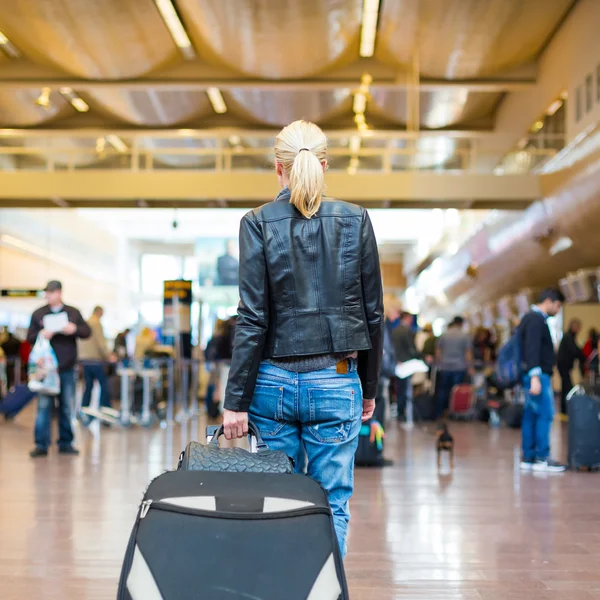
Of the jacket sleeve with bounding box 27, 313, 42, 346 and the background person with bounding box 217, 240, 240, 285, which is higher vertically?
the background person with bounding box 217, 240, 240, 285

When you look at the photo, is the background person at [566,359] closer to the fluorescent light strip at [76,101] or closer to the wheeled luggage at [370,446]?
the wheeled luggage at [370,446]

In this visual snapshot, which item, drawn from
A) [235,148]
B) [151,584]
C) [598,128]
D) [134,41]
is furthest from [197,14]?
[151,584]

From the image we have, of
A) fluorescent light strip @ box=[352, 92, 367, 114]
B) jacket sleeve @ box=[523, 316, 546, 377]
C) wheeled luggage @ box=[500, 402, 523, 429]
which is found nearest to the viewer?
jacket sleeve @ box=[523, 316, 546, 377]

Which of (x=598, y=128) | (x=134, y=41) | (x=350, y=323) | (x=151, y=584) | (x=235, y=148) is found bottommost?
(x=151, y=584)

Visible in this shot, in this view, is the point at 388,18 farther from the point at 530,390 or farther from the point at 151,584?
the point at 151,584

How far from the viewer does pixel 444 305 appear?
31.5 metres

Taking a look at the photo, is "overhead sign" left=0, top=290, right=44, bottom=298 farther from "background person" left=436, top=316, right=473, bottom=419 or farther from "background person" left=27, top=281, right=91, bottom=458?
"background person" left=27, top=281, right=91, bottom=458

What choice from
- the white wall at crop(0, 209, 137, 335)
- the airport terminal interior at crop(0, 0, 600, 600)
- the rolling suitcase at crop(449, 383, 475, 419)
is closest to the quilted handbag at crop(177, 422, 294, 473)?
the airport terminal interior at crop(0, 0, 600, 600)

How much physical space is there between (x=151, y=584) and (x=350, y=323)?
94cm

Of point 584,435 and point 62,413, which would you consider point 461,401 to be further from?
point 62,413

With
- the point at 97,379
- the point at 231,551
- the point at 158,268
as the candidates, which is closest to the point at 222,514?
the point at 231,551

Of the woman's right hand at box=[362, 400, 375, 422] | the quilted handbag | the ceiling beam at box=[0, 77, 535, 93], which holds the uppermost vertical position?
the ceiling beam at box=[0, 77, 535, 93]

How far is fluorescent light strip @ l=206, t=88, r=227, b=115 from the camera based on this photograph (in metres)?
23.1

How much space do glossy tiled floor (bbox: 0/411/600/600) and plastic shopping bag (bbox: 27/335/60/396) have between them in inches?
27.2
